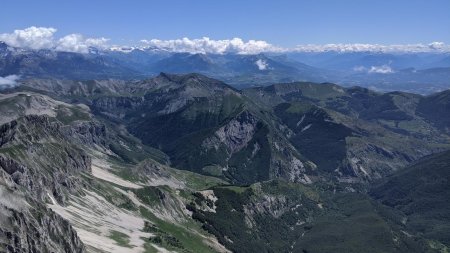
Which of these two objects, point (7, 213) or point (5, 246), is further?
point (7, 213)
